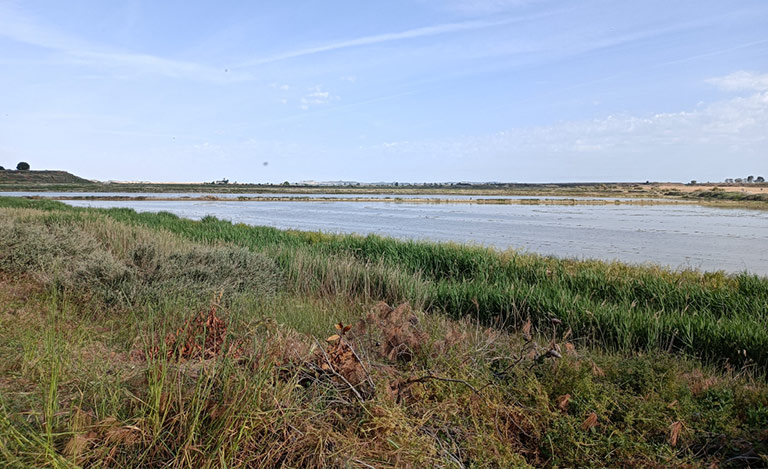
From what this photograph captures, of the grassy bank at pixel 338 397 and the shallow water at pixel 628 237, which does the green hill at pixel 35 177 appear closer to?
the shallow water at pixel 628 237

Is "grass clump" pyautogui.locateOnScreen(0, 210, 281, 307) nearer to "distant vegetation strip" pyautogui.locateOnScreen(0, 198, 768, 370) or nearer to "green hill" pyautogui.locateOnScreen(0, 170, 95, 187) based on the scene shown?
"distant vegetation strip" pyautogui.locateOnScreen(0, 198, 768, 370)

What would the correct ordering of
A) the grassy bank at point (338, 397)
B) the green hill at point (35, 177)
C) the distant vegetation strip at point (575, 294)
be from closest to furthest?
the grassy bank at point (338, 397) → the distant vegetation strip at point (575, 294) → the green hill at point (35, 177)

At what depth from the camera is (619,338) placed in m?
7.47

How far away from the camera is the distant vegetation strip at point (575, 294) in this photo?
7270 millimetres

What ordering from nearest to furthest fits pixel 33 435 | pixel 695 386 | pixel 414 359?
pixel 33 435 → pixel 414 359 → pixel 695 386

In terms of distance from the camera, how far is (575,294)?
10664 mm

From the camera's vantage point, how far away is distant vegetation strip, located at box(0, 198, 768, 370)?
7.27m

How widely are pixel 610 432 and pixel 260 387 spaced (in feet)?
→ 9.52

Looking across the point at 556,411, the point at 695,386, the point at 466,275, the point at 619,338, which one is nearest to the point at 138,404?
the point at 556,411

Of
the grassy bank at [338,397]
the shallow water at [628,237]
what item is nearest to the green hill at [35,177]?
the shallow water at [628,237]

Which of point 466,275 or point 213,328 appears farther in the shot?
point 466,275

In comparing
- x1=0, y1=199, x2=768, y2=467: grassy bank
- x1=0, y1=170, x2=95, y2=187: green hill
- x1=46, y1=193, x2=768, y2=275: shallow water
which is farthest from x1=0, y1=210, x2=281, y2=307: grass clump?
x1=0, y1=170, x2=95, y2=187: green hill

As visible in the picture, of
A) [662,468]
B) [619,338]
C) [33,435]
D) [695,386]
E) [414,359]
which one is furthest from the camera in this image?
[619,338]

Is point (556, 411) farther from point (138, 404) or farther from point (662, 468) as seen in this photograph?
point (138, 404)
